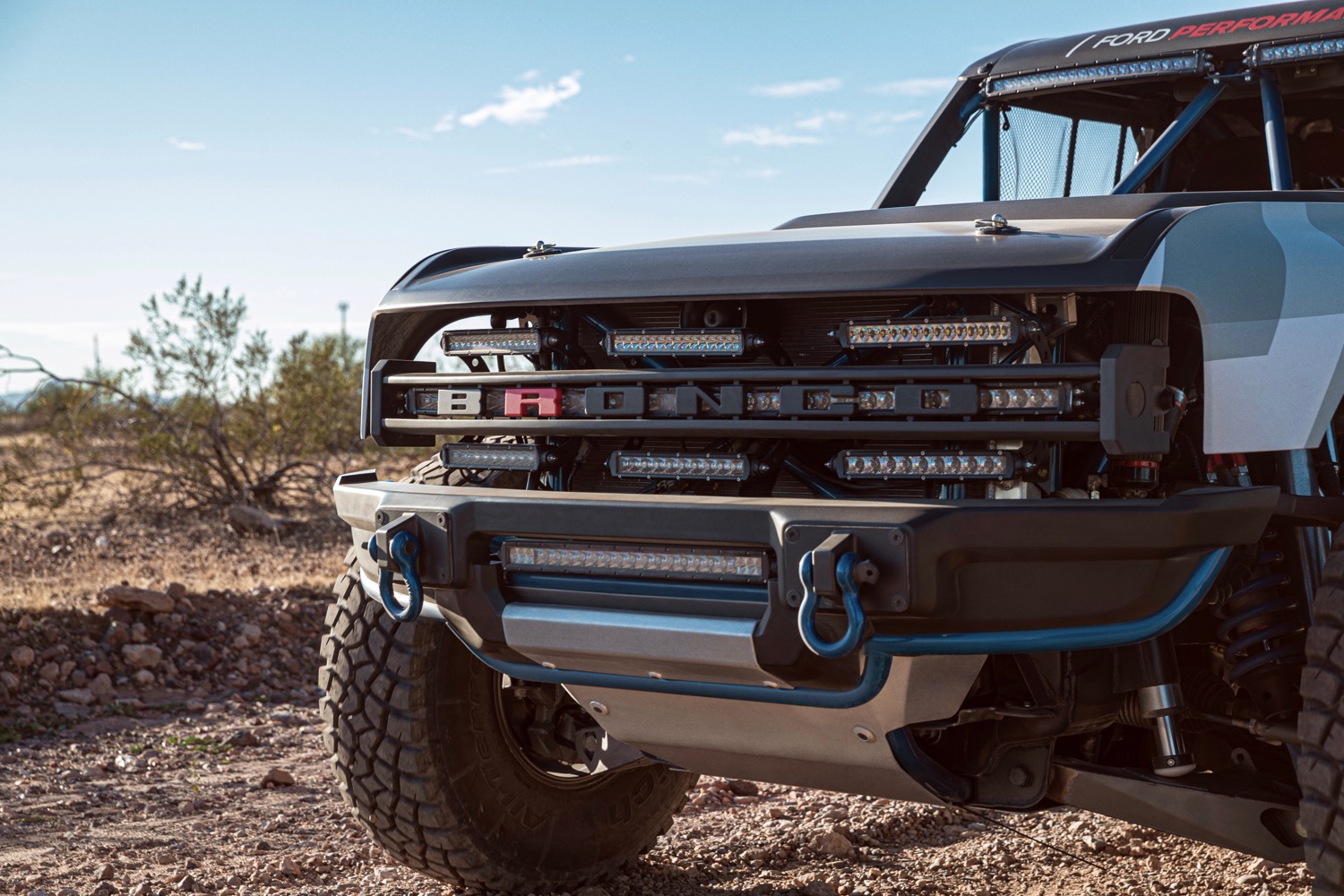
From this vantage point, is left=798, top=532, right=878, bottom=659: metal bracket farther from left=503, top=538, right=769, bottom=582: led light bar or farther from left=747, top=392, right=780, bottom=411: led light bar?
left=747, top=392, right=780, bottom=411: led light bar

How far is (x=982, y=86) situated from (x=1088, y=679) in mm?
2494

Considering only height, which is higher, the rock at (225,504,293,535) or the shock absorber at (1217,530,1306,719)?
the shock absorber at (1217,530,1306,719)

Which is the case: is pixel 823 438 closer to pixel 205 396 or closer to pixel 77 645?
pixel 77 645

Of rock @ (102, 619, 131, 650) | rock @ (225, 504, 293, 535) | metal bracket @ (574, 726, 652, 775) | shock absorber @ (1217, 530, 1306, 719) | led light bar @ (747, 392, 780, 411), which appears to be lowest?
rock @ (102, 619, 131, 650)

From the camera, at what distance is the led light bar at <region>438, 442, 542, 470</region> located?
131 inches

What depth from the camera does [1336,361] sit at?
2633 millimetres

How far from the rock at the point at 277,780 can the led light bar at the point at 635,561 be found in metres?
2.68

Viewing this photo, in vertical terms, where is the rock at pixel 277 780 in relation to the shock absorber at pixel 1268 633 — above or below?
below

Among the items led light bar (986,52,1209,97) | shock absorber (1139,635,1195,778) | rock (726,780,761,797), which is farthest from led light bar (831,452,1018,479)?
rock (726,780,761,797)

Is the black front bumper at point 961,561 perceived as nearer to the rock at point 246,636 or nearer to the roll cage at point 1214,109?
the roll cage at point 1214,109

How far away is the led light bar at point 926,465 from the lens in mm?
2705

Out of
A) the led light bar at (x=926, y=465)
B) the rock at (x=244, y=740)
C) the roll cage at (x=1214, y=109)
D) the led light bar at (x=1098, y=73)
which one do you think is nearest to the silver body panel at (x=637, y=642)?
the led light bar at (x=926, y=465)

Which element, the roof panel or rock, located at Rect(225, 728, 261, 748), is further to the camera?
rock, located at Rect(225, 728, 261, 748)

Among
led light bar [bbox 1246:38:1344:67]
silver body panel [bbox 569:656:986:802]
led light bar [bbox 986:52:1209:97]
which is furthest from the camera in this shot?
led light bar [bbox 986:52:1209:97]
